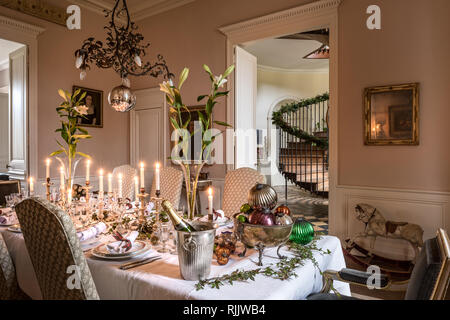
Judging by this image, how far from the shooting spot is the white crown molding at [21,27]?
391cm

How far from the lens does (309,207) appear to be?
21.3 feet

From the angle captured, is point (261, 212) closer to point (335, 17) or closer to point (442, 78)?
point (442, 78)

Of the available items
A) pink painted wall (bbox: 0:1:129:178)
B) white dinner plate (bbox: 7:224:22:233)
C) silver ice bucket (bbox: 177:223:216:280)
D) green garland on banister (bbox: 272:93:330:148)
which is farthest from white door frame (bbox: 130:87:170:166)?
silver ice bucket (bbox: 177:223:216:280)

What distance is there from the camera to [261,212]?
4.12 ft

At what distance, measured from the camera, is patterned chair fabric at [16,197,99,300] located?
0.96 meters

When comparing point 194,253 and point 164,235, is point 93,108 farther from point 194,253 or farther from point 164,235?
point 194,253

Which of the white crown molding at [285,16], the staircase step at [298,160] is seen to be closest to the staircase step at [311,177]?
the staircase step at [298,160]

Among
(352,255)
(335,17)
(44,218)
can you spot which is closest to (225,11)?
(335,17)

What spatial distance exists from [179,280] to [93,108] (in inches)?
177

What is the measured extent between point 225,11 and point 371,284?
160 inches

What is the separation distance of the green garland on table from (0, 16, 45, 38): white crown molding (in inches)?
179

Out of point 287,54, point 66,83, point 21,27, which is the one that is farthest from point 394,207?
point 287,54

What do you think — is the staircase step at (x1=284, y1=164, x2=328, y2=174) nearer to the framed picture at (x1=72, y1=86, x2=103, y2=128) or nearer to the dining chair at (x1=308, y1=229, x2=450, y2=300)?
the framed picture at (x1=72, y1=86, x2=103, y2=128)
